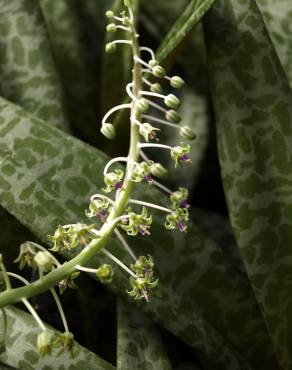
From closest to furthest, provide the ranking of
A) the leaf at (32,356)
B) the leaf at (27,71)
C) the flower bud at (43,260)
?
the flower bud at (43,260), the leaf at (32,356), the leaf at (27,71)

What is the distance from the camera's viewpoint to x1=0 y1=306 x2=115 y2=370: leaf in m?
0.72

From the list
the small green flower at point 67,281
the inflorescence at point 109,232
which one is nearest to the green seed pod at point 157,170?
the inflorescence at point 109,232

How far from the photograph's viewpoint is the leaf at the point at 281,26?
0.78 meters

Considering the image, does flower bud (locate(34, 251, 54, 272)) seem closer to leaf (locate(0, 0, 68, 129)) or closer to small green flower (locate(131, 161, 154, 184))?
small green flower (locate(131, 161, 154, 184))

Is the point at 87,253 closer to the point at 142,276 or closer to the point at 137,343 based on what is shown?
the point at 142,276

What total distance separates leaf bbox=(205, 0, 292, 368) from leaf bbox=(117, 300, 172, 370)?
12cm

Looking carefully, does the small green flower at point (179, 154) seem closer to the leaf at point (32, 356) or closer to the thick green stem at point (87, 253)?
the thick green stem at point (87, 253)

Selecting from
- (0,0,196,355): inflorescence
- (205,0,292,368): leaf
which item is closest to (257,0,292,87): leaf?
(205,0,292,368): leaf

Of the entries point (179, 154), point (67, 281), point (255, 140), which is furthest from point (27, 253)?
point (255, 140)

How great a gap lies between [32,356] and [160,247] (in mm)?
180

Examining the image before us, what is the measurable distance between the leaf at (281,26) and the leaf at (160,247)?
198 mm

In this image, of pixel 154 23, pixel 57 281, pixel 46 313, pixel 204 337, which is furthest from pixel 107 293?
pixel 154 23

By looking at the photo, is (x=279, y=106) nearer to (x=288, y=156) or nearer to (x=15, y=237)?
(x=288, y=156)

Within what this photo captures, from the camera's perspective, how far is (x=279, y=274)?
82 cm
